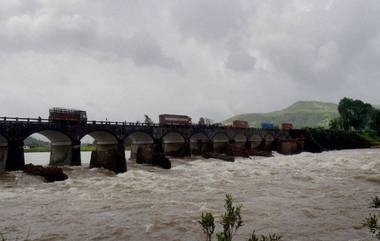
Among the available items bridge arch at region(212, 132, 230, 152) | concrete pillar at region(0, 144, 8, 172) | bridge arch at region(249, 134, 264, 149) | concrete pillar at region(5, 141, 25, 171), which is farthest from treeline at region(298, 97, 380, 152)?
concrete pillar at region(0, 144, 8, 172)

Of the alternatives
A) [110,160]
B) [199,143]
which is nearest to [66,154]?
[110,160]

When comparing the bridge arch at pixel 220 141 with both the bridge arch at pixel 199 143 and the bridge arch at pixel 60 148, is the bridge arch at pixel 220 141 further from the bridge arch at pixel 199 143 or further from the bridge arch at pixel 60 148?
the bridge arch at pixel 60 148

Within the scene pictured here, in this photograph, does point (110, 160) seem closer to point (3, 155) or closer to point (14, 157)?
point (14, 157)

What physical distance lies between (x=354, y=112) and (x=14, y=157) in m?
130

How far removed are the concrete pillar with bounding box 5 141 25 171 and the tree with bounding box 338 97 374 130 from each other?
125945mm

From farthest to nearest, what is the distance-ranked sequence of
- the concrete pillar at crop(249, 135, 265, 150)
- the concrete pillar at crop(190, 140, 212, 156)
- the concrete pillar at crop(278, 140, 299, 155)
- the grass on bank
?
the grass on bank < the concrete pillar at crop(249, 135, 265, 150) < the concrete pillar at crop(278, 140, 299, 155) < the concrete pillar at crop(190, 140, 212, 156)

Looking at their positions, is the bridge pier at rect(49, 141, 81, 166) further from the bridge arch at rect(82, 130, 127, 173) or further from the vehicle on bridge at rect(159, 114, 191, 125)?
the vehicle on bridge at rect(159, 114, 191, 125)

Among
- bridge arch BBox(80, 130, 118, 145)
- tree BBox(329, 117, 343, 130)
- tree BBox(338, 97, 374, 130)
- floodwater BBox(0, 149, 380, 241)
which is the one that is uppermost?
tree BBox(338, 97, 374, 130)

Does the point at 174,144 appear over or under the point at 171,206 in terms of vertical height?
over

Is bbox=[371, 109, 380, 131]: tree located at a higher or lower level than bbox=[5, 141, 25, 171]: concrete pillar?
higher

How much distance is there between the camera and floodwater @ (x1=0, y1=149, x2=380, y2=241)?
15.0 metres

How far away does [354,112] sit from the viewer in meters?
134

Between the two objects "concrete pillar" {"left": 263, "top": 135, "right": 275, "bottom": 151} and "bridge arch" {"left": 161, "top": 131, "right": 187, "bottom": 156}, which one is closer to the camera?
"bridge arch" {"left": 161, "top": 131, "right": 187, "bottom": 156}

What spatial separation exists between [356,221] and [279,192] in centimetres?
942
